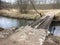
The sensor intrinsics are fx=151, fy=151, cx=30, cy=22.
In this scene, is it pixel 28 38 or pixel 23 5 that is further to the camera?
pixel 23 5

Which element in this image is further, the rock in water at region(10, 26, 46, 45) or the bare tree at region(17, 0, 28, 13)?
the bare tree at region(17, 0, 28, 13)

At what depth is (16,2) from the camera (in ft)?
48.4

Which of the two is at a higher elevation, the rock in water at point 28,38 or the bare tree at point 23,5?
the rock in water at point 28,38

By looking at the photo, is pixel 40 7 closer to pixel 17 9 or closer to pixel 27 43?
pixel 17 9

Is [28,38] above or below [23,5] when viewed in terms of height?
above

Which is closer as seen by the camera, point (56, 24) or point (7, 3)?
point (56, 24)

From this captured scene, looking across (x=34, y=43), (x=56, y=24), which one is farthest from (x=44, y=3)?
(x=34, y=43)

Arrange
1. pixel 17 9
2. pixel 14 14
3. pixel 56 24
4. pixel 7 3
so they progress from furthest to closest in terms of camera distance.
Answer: pixel 7 3 → pixel 17 9 → pixel 14 14 → pixel 56 24

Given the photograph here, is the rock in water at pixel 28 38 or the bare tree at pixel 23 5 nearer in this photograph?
the rock in water at pixel 28 38

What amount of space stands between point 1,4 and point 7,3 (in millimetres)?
678

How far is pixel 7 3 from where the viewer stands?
15266 mm

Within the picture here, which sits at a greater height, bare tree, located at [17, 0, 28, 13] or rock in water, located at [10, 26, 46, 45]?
rock in water, located at [10, 26, 46, 45]

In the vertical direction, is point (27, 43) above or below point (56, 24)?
above

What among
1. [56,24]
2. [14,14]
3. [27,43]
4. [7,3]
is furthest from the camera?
[7,3]
